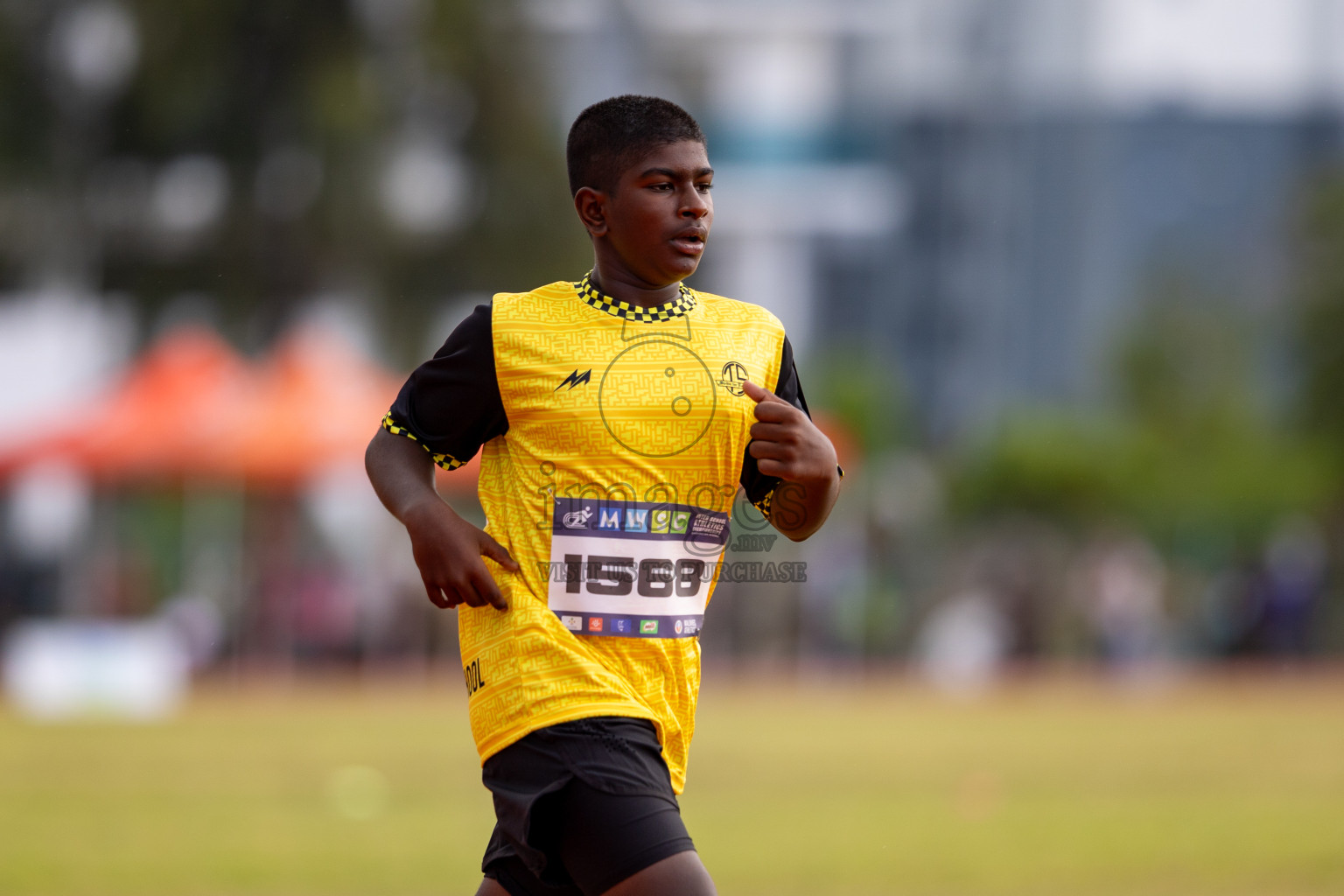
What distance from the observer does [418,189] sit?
28578 millimetres

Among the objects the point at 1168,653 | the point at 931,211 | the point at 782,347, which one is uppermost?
the point at 931,211

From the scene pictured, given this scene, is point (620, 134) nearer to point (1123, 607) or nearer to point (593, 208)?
point (593, 208)

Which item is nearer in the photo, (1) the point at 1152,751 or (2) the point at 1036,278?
(1) the point at 1152,751

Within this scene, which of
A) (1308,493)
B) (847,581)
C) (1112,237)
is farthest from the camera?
(1112,237)

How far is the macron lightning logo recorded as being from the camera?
10.8 ft

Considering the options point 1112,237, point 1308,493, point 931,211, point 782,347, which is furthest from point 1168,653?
point 931,211

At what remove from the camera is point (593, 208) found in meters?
3.34

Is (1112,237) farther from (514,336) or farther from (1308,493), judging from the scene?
(514,336)

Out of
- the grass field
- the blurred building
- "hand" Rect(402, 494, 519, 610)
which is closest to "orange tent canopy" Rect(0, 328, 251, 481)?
the grass field

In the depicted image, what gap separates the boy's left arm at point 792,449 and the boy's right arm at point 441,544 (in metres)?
0.53

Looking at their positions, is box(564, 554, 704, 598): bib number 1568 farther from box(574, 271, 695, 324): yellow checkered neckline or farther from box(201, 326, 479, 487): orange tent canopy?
box(201, 326, 479, 487): orange tent canopy

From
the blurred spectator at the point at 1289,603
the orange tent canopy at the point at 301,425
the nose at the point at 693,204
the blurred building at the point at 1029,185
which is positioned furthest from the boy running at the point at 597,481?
the blurred building at the point at 1029,185

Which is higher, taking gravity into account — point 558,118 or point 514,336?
point 558,118

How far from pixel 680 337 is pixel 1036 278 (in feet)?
254
